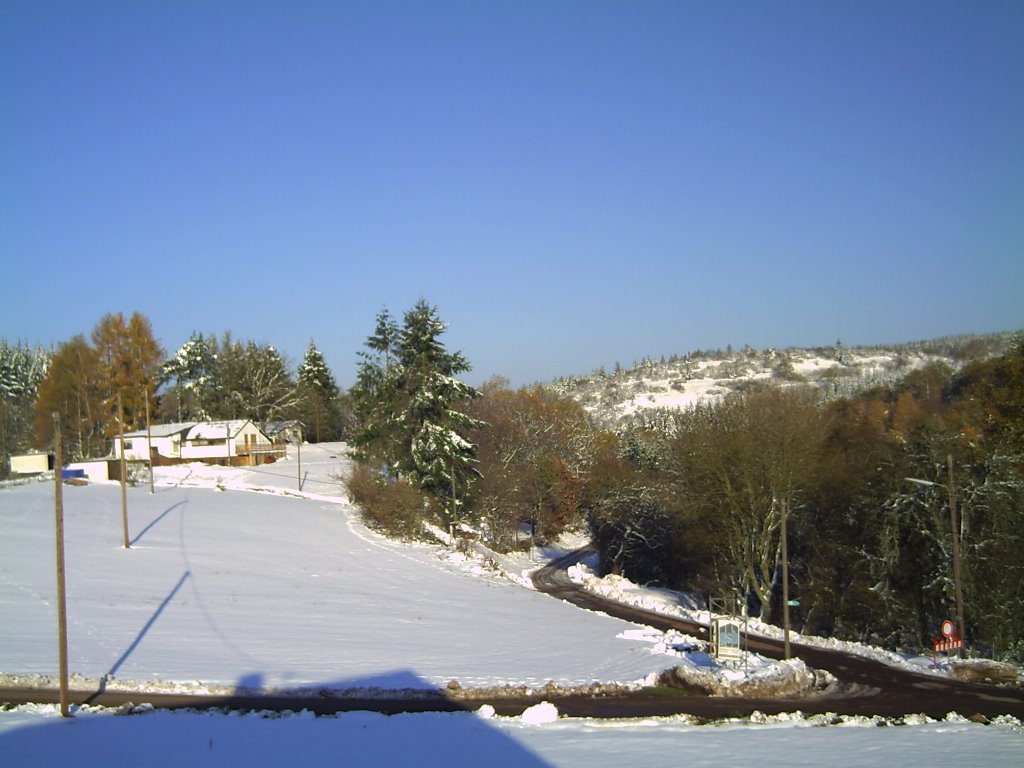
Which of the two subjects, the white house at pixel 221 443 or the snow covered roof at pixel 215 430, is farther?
the snow covered roof at pixel 215 430

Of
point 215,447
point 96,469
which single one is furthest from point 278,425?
point 96,469

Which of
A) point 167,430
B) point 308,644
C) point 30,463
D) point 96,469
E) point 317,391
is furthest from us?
point 317,391

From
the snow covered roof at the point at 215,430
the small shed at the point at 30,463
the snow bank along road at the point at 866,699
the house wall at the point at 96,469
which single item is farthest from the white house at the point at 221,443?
the snow bank along road at the point at 866,699

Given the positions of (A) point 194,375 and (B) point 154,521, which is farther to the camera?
(A) point 194,375

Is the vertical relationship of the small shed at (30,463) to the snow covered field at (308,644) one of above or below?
above

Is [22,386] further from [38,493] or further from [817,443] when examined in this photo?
[817,443]

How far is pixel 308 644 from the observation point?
80.9 ft

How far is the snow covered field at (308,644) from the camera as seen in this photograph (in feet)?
47.4

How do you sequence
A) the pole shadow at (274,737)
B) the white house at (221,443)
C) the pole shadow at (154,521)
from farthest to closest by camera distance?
the white house at (221,443) → the pole shadow at (154,521) → the pole shadow at (274,737)

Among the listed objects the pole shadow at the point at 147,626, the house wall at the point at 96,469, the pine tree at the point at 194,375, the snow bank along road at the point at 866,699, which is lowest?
the snow bank along road at the point at 866,699

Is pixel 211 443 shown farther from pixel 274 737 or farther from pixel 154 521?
pixel 274 737

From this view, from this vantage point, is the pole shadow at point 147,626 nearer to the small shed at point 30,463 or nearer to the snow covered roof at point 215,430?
the small shed at point 30,463

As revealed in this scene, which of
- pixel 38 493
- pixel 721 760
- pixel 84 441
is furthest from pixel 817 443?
pixel 84 441

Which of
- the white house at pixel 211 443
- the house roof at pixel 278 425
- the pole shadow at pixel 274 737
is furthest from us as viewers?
the house roof at pixel 278 425
